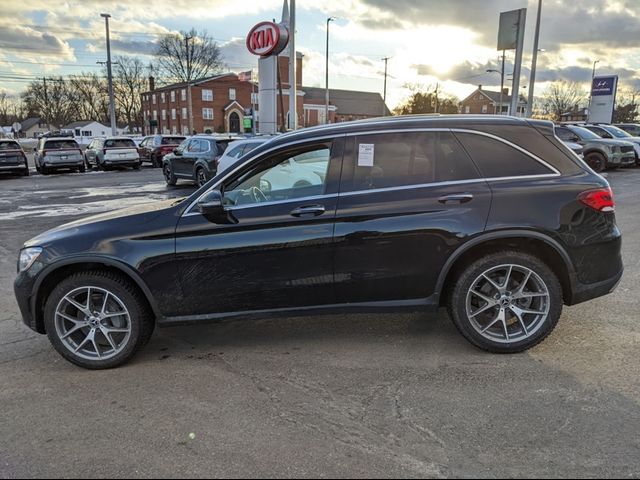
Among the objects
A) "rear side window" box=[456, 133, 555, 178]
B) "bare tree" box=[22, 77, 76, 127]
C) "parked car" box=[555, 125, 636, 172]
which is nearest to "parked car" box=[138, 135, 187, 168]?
"parked car" box=[555, 125, 636, 172]

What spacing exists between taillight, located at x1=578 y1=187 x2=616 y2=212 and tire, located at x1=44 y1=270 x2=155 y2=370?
137 inches

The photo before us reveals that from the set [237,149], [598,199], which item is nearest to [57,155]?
[237,149]

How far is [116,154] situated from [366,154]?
22.7 meters

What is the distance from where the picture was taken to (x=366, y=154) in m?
3.88

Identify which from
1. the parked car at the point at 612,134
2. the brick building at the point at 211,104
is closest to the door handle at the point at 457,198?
the parked car at the point at 612,134

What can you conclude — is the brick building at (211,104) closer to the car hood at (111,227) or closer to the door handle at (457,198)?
the car hood at (111,227)

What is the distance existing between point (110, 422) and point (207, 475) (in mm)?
885

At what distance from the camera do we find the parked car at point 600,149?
18172mm

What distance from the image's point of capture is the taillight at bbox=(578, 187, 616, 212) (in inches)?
150

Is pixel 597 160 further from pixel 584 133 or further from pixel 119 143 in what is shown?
pixel 119 143

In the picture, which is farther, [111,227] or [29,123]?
[29,123]

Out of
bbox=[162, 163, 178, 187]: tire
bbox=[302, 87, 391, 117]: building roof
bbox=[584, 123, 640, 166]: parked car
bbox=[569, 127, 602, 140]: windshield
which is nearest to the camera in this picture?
bbox=[162, 163, 178, 187]: tire

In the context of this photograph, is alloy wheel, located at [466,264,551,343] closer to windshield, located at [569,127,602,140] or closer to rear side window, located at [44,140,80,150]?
windshield, located at [569,127,602,140]

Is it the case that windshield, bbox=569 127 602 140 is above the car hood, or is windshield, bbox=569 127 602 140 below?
above
